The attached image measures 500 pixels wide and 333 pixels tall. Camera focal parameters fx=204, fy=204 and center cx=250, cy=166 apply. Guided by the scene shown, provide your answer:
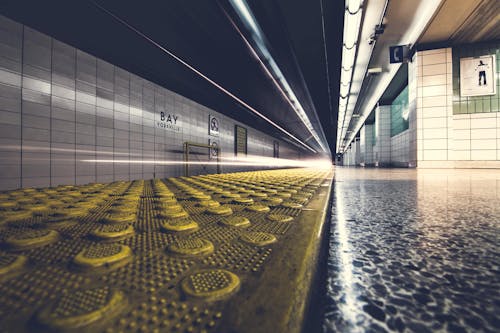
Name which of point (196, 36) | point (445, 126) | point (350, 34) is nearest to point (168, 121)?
point (196, 36)

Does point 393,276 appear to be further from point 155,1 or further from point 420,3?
point 420,3

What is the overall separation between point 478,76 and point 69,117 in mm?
11559

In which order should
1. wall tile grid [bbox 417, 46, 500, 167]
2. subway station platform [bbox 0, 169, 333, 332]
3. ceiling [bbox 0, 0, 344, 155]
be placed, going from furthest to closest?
wall tile grid [bbox 417, 46, 500, 167], ceiling [bbox 0, 0, 344, 155], subway station platform [bbox 0, 169, 333, 332]

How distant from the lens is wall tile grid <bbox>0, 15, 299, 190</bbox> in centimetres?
350

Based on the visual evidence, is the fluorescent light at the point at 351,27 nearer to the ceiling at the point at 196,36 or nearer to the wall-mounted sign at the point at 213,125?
the ceiling at the point at 196,36

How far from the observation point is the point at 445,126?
6.79 m

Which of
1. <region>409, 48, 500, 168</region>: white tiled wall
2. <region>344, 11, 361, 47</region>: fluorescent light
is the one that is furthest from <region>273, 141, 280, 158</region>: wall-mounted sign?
<region>344, 11, 361, 47</region>: fluorescent light

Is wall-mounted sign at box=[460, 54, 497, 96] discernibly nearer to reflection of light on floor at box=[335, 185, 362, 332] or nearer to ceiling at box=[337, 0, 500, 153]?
ceiling at box=[337, 0, 500, 153]

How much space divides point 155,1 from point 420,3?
618 cm

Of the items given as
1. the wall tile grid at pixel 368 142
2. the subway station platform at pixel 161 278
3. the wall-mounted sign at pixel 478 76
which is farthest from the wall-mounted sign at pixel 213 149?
the wall tile grid at pixel 368 142

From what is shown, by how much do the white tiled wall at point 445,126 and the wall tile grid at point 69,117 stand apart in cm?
874

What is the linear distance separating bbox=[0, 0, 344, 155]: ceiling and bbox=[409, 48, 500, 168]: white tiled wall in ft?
10.1

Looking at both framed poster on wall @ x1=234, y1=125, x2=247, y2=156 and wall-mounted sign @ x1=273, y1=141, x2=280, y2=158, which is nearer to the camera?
framed poster on wall @ x1=234, y1=125, x2=247, y2=156

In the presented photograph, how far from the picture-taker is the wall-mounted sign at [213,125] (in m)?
8.96
